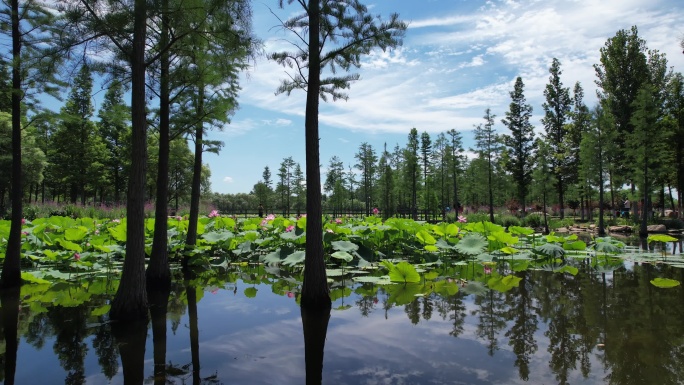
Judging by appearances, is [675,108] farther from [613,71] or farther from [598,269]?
[598,269]

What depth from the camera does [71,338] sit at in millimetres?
5199

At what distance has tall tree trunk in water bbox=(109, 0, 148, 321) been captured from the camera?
19.4 feet

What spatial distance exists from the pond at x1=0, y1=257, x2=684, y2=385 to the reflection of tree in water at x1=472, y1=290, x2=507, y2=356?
0.09 feet

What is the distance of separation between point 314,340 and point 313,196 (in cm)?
241

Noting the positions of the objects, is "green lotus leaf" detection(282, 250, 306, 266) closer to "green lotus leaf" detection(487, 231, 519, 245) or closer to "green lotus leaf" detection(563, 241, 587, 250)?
"green lotus leaf" detection(487, 231, 519, 245)

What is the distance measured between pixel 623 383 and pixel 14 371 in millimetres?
6291

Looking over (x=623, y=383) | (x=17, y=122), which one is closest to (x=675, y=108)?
(x=623, y=383)

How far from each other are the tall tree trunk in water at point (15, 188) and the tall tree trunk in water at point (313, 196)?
6.22 meters

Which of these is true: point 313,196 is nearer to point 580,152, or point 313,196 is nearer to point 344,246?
point 344,246

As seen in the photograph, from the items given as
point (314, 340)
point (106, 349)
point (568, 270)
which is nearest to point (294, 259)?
point (314, 340)

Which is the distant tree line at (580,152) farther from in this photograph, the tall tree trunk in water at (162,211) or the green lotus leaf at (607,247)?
the tall tree trunk in water at (162,211)

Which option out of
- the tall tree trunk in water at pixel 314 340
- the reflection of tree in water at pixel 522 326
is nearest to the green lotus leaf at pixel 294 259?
the tall tree trunk in water at pixel 314 340

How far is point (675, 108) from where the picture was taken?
28.8 m

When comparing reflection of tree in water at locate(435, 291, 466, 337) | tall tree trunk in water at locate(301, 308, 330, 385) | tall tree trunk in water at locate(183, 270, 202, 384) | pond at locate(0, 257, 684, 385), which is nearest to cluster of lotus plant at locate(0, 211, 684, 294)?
reflection of tree in water at locate(435, 291, 466, 337)
